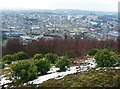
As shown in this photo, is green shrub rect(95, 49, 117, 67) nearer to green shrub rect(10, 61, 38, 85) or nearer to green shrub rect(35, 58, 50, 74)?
green shrub rect(35, 58, 50, 74)

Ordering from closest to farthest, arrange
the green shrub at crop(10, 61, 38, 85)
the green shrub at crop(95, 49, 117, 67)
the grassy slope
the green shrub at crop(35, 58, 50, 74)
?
the grassy slope < the green shrub at crop(10, 61, 38, 85) < the green shrub at crop(35, 58, 50, 74) < the green shrub at crop(95, 49, 117, 67)

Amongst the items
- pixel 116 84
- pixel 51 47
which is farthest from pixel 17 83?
pixel 51 47

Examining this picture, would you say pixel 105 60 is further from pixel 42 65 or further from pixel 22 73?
pixel 22 73

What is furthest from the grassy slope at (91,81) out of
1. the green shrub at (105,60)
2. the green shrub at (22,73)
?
the green shrub at (105,60)

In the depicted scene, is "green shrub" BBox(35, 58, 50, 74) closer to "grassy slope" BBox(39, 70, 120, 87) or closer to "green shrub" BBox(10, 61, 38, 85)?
"green shrub" BBox(10, 61, 38, 85)

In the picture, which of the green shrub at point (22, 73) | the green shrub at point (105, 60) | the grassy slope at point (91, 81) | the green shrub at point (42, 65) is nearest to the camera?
the grassy slope at point (91, 81)

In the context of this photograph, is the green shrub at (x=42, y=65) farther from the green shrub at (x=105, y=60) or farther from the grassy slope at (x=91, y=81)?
the green shrub at (x=105, y=60)

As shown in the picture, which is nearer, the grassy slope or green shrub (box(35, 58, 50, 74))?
the grassy slope

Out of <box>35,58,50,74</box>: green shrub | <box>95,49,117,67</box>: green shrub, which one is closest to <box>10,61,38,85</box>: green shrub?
<box>35,58,50,74</box>: green shrub

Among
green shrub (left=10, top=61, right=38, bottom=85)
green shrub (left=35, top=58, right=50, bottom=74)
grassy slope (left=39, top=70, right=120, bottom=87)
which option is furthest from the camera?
green shrub (left=35, top=58, right=50, bottom=74)
